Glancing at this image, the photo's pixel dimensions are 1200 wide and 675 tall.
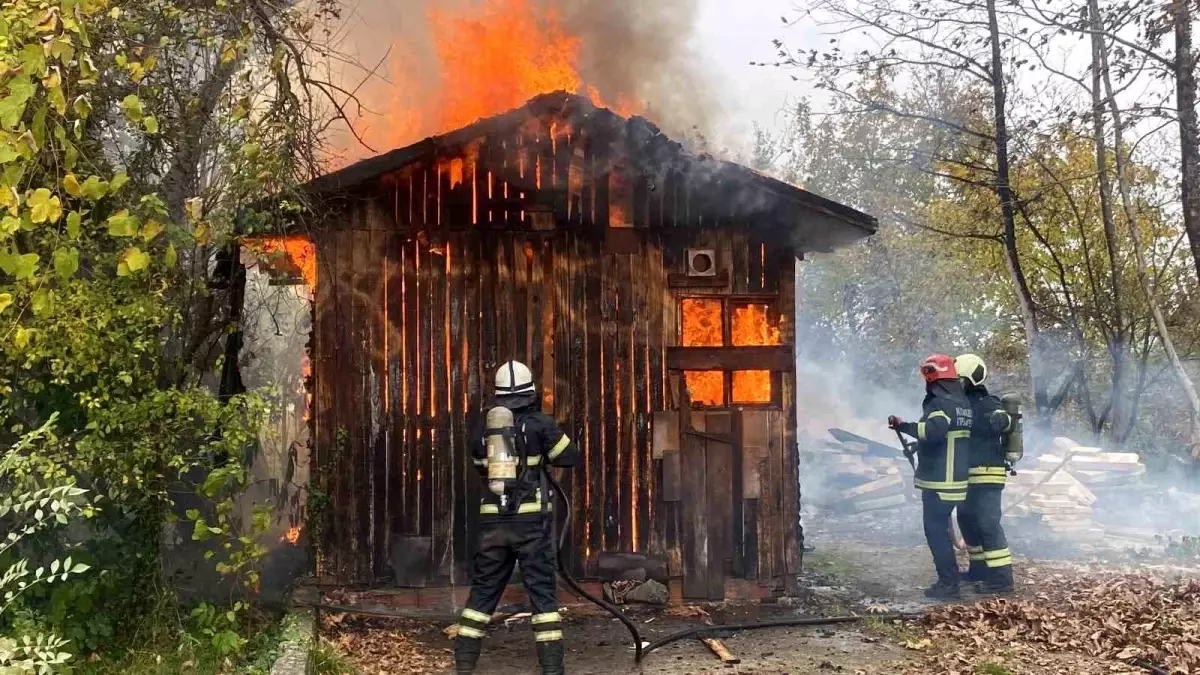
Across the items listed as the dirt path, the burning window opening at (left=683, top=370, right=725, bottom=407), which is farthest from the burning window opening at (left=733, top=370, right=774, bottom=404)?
the dirt path

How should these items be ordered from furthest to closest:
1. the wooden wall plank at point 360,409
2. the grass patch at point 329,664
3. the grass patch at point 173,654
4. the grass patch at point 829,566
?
the grass patch at point 829,566
the wooden wall plank at point 360,409
the grass patch at point 329,664
the grass patch at point 173,654

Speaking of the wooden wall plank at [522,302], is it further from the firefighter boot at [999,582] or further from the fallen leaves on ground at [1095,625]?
the firefighter boot at [999,582]

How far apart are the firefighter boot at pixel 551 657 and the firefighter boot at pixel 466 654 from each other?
1.53 ft

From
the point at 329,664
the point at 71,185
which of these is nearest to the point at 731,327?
the point at 329,664

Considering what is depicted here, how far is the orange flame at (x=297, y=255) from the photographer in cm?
805

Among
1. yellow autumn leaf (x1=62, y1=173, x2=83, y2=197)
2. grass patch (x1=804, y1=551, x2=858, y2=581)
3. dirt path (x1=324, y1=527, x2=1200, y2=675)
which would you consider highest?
yellow autumn leaf (x1=62, y1=173, x2=83, y2=197)

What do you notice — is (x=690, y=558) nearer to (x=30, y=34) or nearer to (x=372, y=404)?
(x=372, y=404)

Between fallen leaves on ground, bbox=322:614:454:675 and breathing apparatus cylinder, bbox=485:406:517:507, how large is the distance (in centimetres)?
155

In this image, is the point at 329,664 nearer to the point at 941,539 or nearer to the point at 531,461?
the point at 531,461

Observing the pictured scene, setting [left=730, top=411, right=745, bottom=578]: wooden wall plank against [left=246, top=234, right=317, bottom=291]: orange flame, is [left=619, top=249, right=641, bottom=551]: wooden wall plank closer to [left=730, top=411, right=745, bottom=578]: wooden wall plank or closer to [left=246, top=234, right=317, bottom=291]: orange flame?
[left=730, top=411, right=745, bottom=578]: wooden wall plank

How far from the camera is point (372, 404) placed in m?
8.21

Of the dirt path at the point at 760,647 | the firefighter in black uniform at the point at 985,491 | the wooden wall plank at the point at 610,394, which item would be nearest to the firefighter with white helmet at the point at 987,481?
the firefighter in black uniform at the point at 985,491

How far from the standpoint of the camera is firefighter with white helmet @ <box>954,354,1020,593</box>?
884 centimetres

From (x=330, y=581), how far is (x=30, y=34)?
5388 millimetres
